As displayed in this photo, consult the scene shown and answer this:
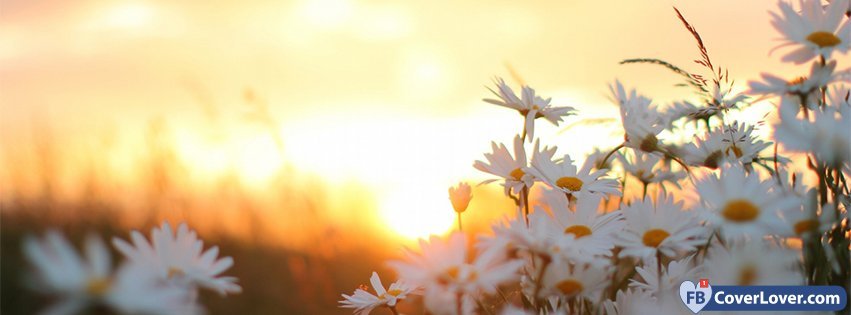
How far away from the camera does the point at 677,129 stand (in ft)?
3.66

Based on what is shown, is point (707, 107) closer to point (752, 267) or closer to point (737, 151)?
point (737, 151)

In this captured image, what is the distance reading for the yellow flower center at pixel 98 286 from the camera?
367 mm

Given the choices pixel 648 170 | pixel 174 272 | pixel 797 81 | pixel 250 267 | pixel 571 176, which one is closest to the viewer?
pixel 174 272

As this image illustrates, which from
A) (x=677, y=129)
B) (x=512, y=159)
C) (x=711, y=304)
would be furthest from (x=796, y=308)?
(x=677, y=129)

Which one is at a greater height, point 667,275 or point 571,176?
point 571,176

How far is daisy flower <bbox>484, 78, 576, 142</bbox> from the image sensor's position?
923 millimetres

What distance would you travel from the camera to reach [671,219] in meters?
0.74

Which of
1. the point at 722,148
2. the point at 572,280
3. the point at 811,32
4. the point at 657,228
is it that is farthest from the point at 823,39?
the point at 572,280

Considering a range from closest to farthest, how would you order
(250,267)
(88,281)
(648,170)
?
1. (88,281)
2. (648,170)
3. (250,267)

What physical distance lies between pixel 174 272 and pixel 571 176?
1.56 ft

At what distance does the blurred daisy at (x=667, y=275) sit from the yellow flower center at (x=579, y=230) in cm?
7

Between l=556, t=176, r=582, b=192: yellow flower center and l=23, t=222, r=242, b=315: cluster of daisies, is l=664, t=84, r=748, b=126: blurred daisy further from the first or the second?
l=23, t=222, r=242, b=315: cluster of daisies

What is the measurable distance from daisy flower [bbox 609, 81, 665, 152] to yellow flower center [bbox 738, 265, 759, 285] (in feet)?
0.83

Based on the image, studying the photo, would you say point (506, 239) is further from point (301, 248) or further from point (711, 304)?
point (301, 248)
